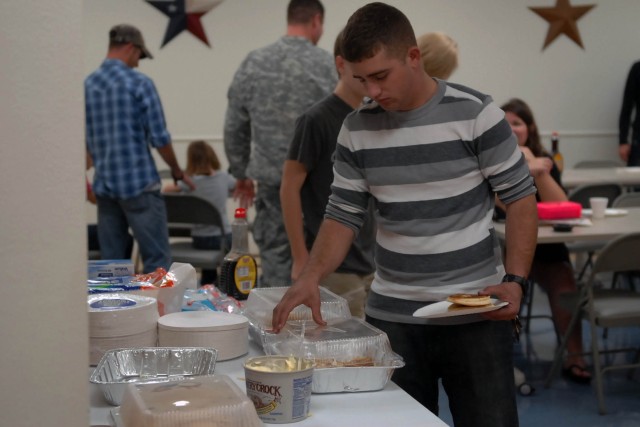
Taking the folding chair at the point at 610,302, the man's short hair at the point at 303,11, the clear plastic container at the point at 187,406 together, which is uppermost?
the man's short hair at the point at 303,11

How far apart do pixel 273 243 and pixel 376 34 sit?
70.3 inches

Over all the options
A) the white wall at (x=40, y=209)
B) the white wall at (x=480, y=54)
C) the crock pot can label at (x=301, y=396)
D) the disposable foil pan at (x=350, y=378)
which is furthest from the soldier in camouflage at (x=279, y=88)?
the white wall at (x=480, y=54)

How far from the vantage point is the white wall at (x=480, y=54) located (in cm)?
711

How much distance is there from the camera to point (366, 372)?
1.59 metres

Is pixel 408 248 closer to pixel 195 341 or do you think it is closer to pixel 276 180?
pixel 195 341

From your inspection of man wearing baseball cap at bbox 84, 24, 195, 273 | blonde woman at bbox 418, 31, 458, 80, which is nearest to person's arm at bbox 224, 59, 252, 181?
man wearing baseball cap at bbox 84, 24, 195, 273

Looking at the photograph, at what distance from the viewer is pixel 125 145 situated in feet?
14.3

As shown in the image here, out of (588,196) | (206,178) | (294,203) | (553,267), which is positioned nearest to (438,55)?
(294,203)

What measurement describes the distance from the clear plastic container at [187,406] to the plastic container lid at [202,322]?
376 millimetres

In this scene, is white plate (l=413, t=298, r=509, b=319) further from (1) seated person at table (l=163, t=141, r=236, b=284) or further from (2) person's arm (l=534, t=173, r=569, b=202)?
(1) seated person at table (l=163, t=141, r=236, b=284)

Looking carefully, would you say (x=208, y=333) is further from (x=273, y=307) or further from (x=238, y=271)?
(x=238, y=271)

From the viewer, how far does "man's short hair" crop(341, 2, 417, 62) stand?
1.83 m

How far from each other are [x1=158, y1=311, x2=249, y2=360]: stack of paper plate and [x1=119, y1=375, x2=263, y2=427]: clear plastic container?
0.37 m

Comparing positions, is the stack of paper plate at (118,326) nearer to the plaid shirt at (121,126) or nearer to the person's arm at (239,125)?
the person's arm at (239,125)
